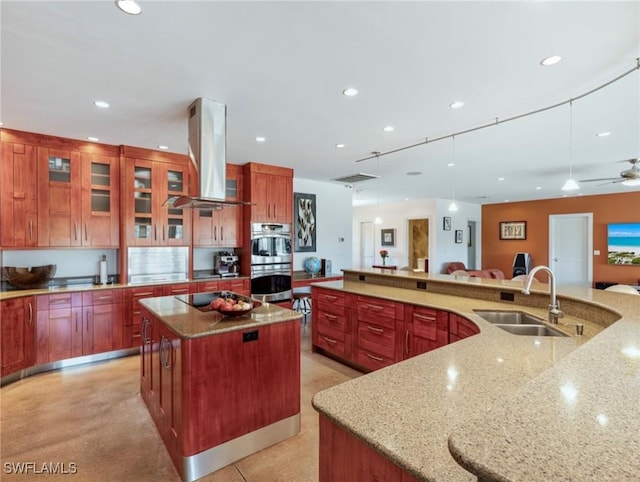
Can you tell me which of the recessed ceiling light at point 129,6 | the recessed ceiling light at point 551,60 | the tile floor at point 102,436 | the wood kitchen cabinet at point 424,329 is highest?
the recessed ceiling light at point 129,6

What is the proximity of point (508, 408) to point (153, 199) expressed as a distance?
15.2 ft

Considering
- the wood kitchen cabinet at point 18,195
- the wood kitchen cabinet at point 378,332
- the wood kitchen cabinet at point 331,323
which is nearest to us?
the wood kitchen cabinet at point 378,332

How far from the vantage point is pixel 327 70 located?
2.34 meters

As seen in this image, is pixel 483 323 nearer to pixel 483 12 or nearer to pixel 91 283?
pixel 483 12

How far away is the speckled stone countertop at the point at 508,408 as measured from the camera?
584mm

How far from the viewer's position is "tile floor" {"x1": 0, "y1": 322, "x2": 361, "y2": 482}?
205cm

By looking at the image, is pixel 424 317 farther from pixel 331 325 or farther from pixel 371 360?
pixel 331 325

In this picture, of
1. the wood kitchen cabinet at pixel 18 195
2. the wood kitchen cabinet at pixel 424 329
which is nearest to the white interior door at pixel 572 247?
the wood kitchen cabinet at pixel 424 329

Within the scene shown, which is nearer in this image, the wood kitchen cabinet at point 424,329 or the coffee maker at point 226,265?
the wood kitchen cabinet at point 424,329

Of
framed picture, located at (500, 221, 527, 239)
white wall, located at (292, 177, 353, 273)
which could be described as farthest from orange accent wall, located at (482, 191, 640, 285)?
white wall, located at (292, 177, 353, 273)

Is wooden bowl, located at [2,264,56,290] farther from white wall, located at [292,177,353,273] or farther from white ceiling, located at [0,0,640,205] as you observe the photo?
white wall, located at [292,177,353,273]

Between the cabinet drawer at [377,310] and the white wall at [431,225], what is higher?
the white wall at [431,225]

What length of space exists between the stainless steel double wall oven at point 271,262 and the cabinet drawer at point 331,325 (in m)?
1.37

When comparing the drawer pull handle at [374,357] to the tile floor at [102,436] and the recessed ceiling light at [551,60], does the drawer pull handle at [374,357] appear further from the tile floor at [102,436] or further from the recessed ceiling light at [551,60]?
the recessed ceiling light at [551,60]
